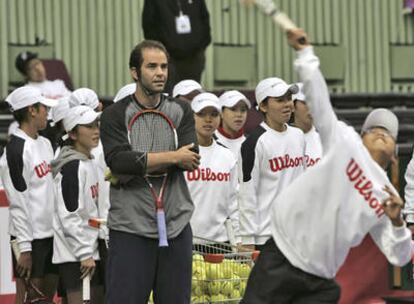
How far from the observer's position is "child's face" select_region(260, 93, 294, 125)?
40.4 ft

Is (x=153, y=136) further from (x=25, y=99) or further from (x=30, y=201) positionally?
(x=25, y=99)

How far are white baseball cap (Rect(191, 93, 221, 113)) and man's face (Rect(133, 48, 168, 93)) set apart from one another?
2.92m

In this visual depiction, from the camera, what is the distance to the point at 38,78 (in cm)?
1700

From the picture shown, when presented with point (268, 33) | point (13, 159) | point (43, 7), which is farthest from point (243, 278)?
point (268, 33)

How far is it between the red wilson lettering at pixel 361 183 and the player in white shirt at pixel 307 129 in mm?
4260

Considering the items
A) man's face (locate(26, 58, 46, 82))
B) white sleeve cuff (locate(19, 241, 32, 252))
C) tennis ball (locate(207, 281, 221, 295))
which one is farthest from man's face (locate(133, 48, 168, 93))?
man's face (locate(26, 58, 46, 82))

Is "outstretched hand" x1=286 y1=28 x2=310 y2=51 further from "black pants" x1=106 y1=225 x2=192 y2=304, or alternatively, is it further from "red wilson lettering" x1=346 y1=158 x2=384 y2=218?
"black pants" x1=106 y1=225 x2=192 y2=304

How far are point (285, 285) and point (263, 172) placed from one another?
12.9 feet

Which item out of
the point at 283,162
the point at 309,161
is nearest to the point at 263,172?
the point at 283,162

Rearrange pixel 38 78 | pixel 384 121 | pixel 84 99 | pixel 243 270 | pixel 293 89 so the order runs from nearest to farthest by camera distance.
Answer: pixel 384 121 → pixel 243 270 → pixel 293 89 → pixel 84 99 → pixel 38 78

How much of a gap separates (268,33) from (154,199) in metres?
11.5

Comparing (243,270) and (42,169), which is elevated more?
(42,169)

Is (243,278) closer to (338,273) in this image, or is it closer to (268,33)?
(338,273)

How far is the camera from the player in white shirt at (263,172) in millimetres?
12023
